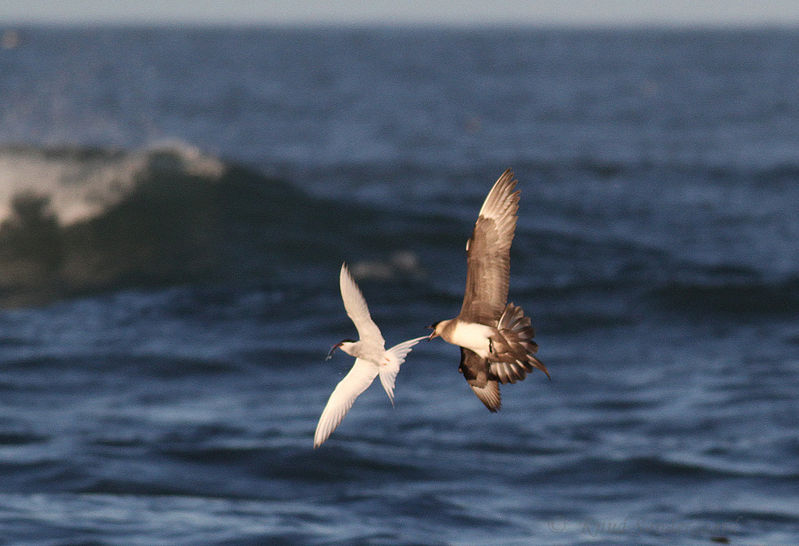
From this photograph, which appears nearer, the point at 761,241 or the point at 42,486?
the point at 42,486

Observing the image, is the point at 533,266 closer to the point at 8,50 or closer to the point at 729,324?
the point at 729,324

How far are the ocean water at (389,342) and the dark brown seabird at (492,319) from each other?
21.8 feet

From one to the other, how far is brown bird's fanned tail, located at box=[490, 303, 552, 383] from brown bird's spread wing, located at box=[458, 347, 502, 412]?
14 cm

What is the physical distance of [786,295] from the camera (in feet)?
69.1

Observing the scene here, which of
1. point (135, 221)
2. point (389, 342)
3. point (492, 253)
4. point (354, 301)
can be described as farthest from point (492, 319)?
point (135, 221)

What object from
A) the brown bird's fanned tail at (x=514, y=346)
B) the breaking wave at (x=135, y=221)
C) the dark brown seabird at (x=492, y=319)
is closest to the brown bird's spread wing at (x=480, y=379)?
the dark brown seabird at (x=492, y=319)

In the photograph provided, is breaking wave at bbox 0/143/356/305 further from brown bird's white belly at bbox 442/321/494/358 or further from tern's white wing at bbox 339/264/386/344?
tern's white wing at bbox 339/264/386/344

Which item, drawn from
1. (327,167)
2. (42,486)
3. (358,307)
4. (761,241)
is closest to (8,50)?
(327,167)

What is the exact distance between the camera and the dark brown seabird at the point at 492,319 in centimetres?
378

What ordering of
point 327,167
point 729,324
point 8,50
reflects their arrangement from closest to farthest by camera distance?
point 729,324 < point 327,167 < point 8,50

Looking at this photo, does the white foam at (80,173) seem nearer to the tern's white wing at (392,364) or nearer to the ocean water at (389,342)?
the ocean water at (389,342)

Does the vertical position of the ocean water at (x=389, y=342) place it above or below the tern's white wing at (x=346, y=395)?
above

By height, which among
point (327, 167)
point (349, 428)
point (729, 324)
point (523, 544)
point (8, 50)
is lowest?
point (523, 544)

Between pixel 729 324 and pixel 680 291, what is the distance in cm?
154
